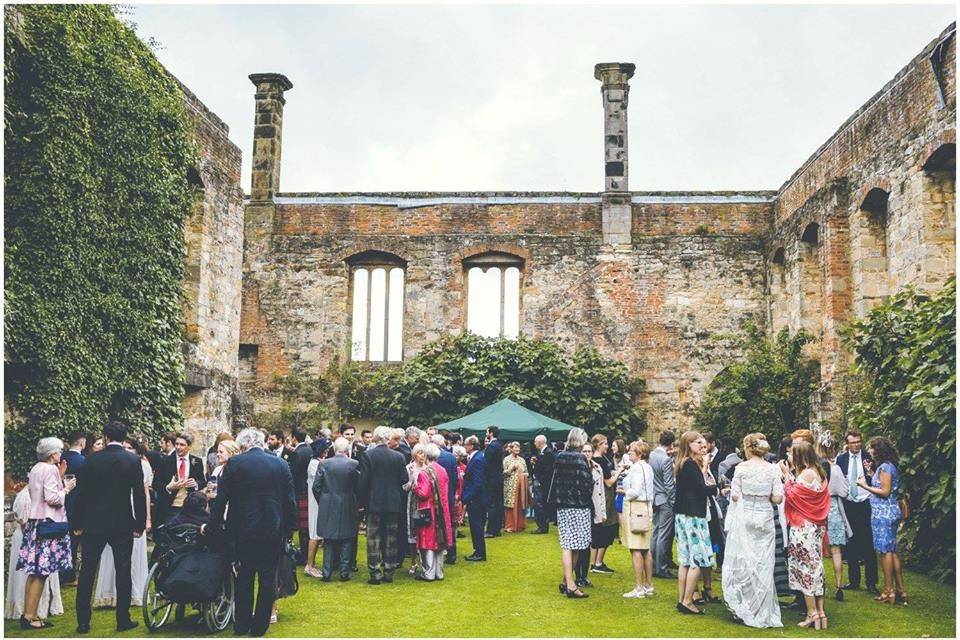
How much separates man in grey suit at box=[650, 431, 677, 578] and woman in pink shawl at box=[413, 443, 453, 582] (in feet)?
7.29

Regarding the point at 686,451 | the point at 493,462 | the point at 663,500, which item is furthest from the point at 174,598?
→ the point at 493,462

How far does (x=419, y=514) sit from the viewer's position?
32.0ft

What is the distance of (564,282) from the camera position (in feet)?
65.6

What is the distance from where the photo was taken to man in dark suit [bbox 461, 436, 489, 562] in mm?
11211

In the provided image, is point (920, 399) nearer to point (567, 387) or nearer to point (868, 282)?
point (868, 282)

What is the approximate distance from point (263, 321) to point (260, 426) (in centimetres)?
228

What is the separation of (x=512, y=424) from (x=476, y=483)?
3.32 metres

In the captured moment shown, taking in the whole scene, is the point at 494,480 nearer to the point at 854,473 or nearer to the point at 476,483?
the point at 476,483

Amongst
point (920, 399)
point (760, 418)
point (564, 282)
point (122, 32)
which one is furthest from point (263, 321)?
point (920, 399)

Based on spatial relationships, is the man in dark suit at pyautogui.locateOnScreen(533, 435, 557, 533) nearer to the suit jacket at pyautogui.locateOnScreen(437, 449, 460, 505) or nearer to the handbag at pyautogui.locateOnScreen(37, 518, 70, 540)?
the suit jacket at pyautogui.locateOnScreen(437, 449, 460, 505)

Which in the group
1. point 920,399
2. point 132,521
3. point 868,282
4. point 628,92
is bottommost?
point 132,521

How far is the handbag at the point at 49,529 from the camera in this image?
7.39m

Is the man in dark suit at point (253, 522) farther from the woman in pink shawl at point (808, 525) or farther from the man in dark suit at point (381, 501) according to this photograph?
the woman in pink shawl at point (808, 525)

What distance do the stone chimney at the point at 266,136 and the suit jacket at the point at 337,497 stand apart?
12035mm
